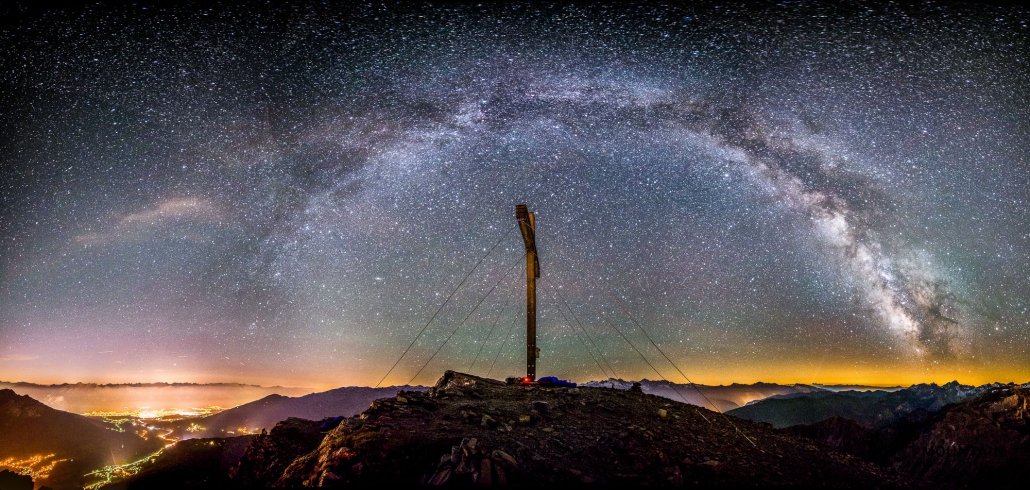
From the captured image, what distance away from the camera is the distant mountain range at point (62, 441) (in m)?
157

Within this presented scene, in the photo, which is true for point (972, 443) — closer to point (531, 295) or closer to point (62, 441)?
point (531, 295)

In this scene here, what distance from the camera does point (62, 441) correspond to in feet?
584

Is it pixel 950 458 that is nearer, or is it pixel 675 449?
pixel 675 449

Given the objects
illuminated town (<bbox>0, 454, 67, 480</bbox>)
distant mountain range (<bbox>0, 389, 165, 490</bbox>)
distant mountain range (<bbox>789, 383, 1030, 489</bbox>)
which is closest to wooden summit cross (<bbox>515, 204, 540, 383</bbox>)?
distant mountain range (<bbox>789, 383, 1030, 489</bbox>)

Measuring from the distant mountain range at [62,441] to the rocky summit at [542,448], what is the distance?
195962 mm

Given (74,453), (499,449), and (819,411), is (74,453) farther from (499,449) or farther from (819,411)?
(819,411)

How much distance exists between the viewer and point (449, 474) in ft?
22.6

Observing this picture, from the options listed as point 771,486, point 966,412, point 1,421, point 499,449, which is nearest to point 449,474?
point 499,449

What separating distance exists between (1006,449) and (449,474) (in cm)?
3233

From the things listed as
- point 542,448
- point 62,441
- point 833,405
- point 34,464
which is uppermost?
point 542,448

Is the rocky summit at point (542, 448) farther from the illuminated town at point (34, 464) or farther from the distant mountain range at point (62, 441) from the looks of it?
the illuminated town at point (34, 464)

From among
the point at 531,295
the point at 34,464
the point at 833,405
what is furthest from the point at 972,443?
the point at 34,464

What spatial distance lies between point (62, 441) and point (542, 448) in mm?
260981

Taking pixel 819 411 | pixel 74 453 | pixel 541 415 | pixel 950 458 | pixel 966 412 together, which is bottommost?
pixel 74 453
